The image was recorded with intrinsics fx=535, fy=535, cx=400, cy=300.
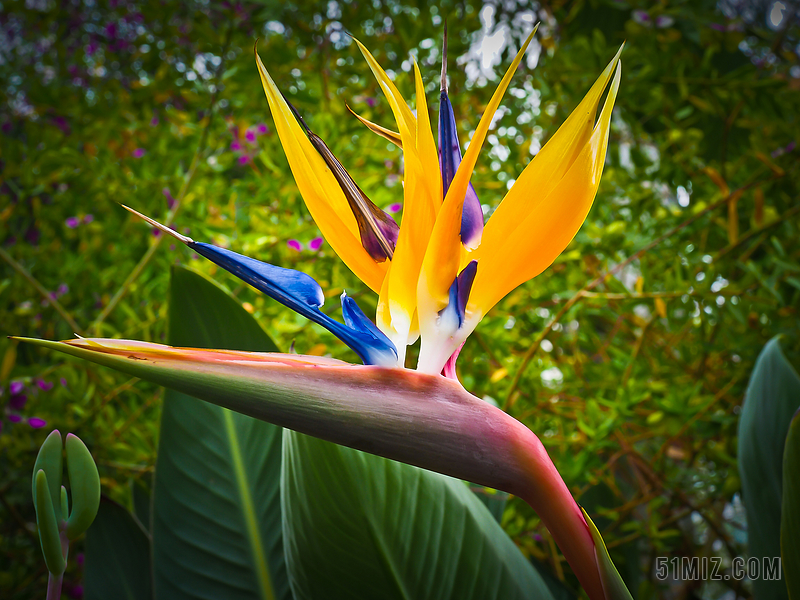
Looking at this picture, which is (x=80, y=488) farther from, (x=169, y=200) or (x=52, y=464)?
(x=169, y=200)

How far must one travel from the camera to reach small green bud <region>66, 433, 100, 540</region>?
0.24 metres

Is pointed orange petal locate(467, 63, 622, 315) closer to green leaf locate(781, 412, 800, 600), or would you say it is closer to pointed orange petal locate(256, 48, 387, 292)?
pointed orange petal locate(256, 48, 387, 292)

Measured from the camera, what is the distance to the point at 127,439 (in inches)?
26.0

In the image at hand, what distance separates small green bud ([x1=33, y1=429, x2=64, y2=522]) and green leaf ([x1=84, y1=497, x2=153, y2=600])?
302mm

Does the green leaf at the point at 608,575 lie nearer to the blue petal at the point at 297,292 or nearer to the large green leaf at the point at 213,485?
the blue petal at the point at 297,292

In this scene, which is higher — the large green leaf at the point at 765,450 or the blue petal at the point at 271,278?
the blue petal at the point at 271,278

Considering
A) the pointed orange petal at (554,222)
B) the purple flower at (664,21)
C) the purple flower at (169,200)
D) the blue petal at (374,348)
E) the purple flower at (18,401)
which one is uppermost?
the purple flower at (664,21)

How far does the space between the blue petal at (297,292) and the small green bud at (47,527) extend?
0.12 meters

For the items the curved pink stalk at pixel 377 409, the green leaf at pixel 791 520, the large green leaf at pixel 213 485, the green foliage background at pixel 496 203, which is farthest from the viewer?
the green foliage background at pixel 496 203

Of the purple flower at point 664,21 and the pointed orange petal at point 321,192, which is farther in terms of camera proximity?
the purple flower at point 664,21

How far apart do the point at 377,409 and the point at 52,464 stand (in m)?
0.15

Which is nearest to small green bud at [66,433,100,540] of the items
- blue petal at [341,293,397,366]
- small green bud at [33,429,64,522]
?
small green bud at [33,429,64,522]

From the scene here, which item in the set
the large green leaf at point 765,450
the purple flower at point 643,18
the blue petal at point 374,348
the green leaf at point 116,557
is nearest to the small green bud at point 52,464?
the blue petal at point 374,348

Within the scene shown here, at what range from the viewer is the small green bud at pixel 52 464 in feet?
0.79
